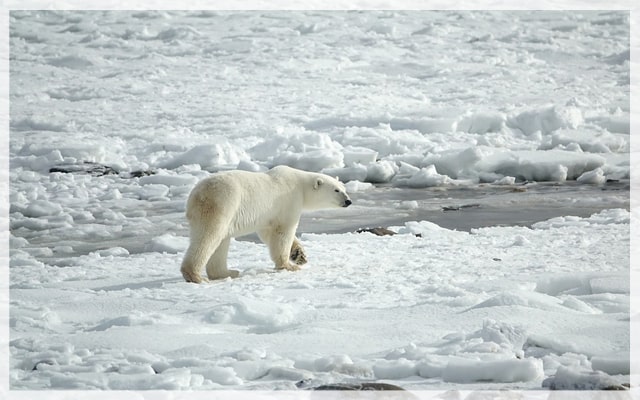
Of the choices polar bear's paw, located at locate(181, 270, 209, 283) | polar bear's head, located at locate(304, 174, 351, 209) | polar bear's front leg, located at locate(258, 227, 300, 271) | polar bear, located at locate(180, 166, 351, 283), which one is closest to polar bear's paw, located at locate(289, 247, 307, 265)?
polar bear, located at locate(180, 166, 351, 283)

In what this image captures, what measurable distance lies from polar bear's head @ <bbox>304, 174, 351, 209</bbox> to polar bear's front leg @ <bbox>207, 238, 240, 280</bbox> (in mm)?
795

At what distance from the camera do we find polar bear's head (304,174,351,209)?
593 cm

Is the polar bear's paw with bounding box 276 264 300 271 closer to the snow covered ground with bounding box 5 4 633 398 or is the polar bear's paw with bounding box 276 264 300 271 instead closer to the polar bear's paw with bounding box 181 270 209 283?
the snow covered ground with bounding box 5 4 633 398

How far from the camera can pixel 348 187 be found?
9.75m

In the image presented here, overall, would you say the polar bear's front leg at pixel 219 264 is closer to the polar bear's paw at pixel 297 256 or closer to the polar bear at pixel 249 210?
the polar bear at pixel 249 210

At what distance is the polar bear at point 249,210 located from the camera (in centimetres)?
506

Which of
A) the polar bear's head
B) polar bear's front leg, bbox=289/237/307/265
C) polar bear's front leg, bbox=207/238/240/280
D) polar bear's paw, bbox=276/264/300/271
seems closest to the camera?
polar bear's front leg, bbox=207/238/240/280

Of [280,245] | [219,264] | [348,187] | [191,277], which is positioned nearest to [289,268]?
[280,245]

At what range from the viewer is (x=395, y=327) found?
3.94 meters

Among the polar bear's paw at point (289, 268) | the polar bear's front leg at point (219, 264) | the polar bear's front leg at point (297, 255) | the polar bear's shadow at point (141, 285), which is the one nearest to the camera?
the polar bear's shadow at point (141, 285)

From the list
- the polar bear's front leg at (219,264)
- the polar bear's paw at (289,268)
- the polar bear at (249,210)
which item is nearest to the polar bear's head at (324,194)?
the polar bear at (249,210)

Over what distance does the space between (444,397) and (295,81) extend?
44.0 ft

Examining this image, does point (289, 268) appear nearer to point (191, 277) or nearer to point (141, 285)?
point (191, 277)

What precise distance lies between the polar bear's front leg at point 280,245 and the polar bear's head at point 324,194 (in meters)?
0.42
